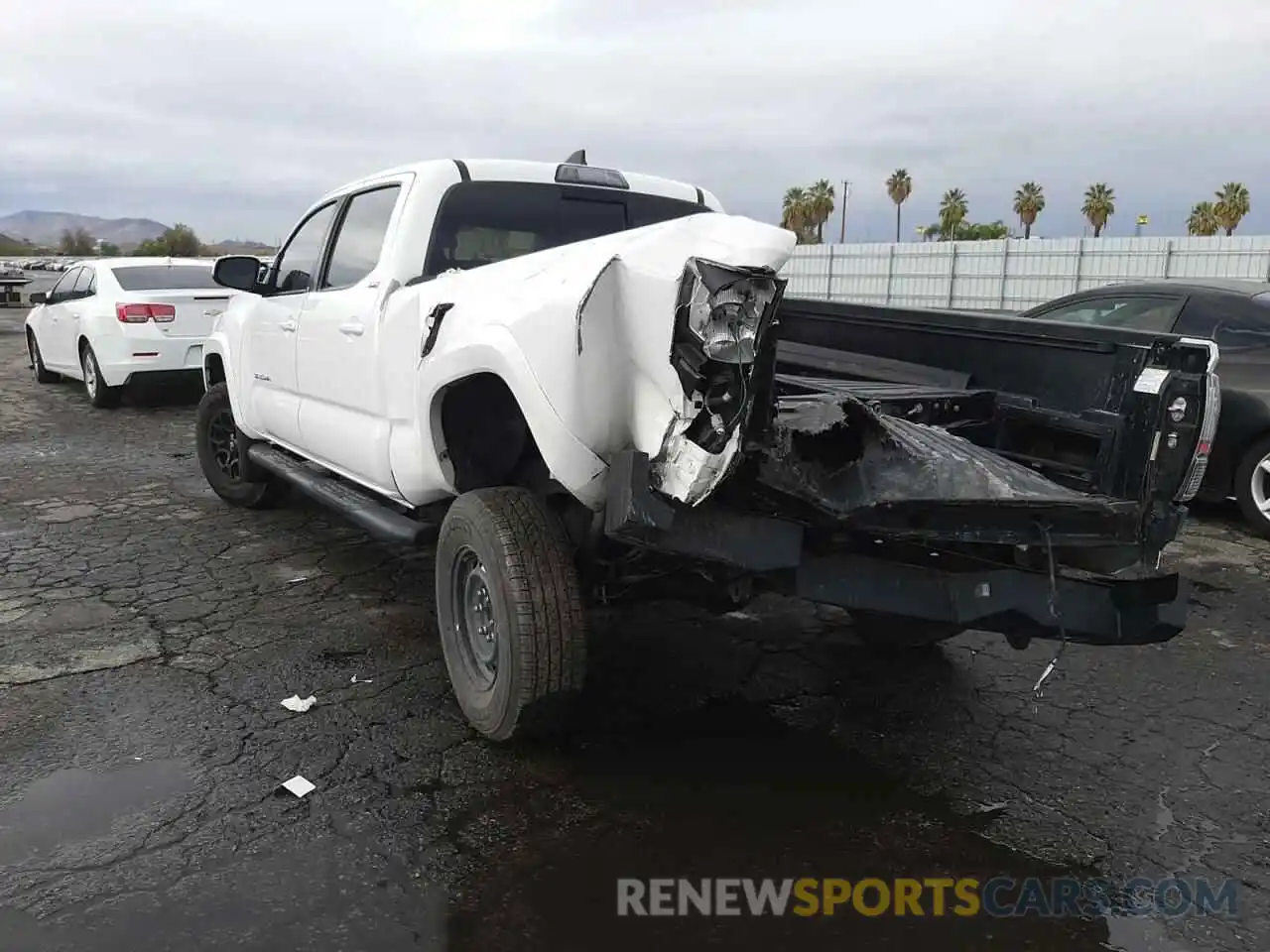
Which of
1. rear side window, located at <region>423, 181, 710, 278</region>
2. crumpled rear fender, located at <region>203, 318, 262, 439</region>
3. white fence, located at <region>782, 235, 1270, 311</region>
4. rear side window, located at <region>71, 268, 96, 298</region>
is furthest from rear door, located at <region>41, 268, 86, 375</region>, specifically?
rear side window, located at <region>423, 181, 710, 278</region>

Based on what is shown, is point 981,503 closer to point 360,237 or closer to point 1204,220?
point 360,237

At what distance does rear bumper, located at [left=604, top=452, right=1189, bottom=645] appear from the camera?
290 centimetres

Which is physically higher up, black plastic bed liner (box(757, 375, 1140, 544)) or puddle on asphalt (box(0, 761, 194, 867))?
black plastic bed liner (box(757, 375, 1140, 544))

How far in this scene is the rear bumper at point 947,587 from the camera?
2900mm

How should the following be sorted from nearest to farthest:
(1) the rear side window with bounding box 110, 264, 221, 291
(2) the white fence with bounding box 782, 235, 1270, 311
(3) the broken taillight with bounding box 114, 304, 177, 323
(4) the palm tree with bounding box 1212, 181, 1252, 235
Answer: (3) the broken taillight with bounding box 114, 304, 177, 323
(1) the rear side window with bounding box 110, 264, 221, 291
(2) the white fence with bounding box 782, 235, 1270, 311
(4) the palm tree with bounding box 1212, 181, 1252, 235

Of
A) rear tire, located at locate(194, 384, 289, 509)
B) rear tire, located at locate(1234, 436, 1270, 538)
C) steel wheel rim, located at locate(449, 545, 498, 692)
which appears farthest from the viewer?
rear tire, located at locate(194, 384, 289, 509)

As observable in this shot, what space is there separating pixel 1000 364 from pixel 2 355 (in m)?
19.3

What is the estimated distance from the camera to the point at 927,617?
313 centimetres

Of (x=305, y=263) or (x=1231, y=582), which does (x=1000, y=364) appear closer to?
(x=1231, y=582)

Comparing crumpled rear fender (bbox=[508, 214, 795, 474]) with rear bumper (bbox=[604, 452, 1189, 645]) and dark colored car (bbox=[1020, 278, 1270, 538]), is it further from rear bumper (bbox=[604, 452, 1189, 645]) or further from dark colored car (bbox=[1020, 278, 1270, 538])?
dark colored car (bbox=[1020, 278, 1270, 538])

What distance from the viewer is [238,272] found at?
18.4 ft

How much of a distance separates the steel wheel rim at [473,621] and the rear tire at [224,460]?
3.44 metres

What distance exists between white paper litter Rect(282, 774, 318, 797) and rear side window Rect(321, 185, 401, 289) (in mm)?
2149

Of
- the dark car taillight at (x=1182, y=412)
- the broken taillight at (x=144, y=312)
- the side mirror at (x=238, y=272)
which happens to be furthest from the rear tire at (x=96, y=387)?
the dark car taillight at (x=1182, y=412)
